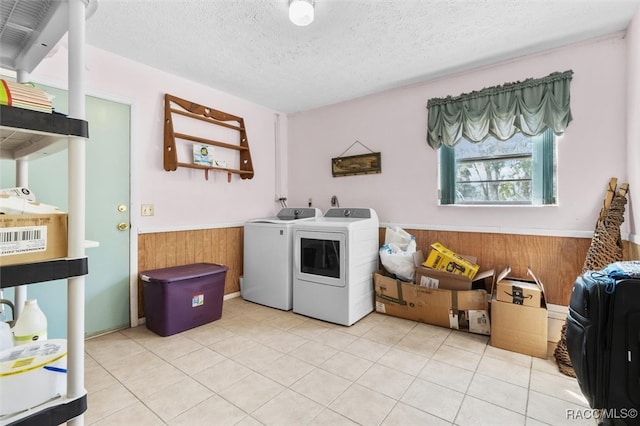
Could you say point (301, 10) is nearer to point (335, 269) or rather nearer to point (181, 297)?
point (335, 269)

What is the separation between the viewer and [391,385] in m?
1.90

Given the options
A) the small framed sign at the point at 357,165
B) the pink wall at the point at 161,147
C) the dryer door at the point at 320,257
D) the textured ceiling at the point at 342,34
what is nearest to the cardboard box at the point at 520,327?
the dryer door at the point at 320,257

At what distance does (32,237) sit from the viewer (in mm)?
694

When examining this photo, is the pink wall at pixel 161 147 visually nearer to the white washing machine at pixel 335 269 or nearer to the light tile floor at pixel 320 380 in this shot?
the white washing machine at pixel 335 269

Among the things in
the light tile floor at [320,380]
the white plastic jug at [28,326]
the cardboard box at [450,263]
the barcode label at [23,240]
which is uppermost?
the barcode label at [23,240]

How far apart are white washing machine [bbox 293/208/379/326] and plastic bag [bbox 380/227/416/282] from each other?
0.17 m

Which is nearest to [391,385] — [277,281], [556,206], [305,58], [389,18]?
[277,281]

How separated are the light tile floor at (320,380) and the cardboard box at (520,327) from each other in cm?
8

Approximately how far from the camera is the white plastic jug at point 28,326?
Answer: 38.3 inches

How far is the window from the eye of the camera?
267cm

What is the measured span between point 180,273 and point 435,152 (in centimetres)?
277

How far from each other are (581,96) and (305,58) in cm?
232

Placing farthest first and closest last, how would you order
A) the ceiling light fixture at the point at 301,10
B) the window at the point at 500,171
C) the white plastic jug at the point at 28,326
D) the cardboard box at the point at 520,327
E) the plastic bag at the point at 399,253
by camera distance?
the plastic bag at the point at 399,253, the window at the point at 500,171, the cardboard box at the point at 520,327, the ceiling light fixture at the point at 301,10, the white plastic jug at the point at 28,326

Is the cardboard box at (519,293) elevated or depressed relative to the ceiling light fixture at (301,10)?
depressed
